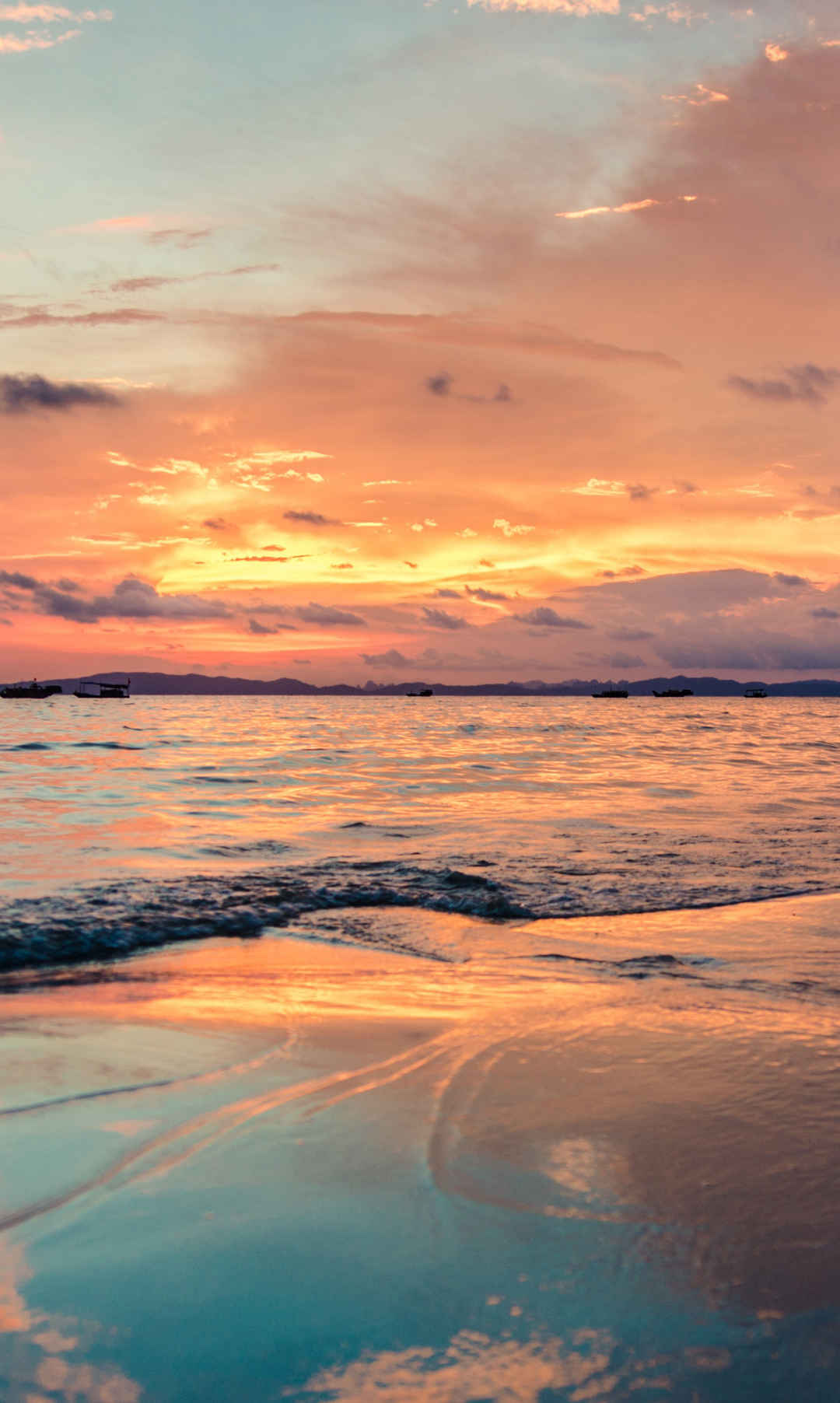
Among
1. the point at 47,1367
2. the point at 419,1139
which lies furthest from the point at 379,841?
the point at 47,1367

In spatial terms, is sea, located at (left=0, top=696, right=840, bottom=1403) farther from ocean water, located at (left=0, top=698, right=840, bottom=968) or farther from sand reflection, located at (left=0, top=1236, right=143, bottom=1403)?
ocean water, located at (left=0, top=698, right=840, bottom=968)

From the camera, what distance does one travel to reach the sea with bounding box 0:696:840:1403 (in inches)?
90.2

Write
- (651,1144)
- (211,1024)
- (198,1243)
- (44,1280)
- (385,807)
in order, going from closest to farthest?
1. (44,1280)
2. (198,1243)
3. (651,1144)
4. (211,1024)
5. (385,807)

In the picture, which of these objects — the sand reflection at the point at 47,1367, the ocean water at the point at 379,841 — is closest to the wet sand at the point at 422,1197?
Result: the sand reflection at the point at 47,1367

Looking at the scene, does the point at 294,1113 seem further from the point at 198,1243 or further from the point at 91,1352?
the point at 91,1352

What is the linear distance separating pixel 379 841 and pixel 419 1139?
920 cm

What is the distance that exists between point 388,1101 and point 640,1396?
6.12 feet

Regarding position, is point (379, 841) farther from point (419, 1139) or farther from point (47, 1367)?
point (47, 1367)

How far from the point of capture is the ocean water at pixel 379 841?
27.5 ft

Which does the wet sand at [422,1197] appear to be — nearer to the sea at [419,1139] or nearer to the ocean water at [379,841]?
the sea at [419,1139]

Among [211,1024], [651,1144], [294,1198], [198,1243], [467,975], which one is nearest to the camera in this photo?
[198,1243]

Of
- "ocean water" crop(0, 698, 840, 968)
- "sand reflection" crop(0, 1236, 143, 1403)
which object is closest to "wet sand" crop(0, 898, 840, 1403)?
"sand reflection" crop(0, 1236, 143, 1403)

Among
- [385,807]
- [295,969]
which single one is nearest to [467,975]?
[295,969]

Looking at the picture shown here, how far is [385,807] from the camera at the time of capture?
16891 millimetres
